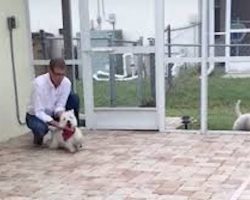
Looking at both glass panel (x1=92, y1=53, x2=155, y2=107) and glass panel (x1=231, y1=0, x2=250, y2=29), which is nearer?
glass panel (x1=231, y1=0, x2=250, y2=29)

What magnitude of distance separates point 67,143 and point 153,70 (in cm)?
134

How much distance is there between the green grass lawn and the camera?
615 centimetres

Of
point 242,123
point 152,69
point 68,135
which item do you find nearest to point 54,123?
point 68,135

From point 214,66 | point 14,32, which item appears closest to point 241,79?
point 214,66

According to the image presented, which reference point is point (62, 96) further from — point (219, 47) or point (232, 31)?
point (232, 31)

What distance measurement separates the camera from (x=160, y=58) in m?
6.08

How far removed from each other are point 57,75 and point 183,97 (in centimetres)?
149

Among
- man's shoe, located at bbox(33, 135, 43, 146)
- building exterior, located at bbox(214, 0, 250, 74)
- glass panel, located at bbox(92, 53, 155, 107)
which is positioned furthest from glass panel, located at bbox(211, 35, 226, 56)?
man's shoe, located at bbox(33, 135, 43, 146)

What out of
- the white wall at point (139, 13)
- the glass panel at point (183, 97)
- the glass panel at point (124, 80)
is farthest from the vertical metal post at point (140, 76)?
the glass panel at point (183, 97)

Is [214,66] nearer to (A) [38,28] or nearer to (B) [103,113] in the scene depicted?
(B) [103,113]

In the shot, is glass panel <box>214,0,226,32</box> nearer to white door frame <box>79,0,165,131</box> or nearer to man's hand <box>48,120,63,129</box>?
white door frame <box>79,0,165,131</box>

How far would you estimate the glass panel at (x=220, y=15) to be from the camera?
605cm

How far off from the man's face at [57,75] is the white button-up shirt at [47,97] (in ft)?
0.11

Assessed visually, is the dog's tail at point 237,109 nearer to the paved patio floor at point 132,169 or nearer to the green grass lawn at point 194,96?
the green grass lawn at point 194,96
